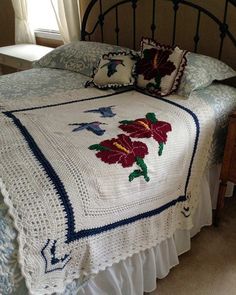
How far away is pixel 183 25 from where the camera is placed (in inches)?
84.4

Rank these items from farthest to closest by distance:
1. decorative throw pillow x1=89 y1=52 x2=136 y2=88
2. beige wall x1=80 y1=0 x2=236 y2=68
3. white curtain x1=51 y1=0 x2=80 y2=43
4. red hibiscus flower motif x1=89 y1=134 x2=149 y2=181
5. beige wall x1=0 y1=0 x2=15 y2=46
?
1. beige wall x1=0 y1=0 x2=15 y2=46
2. white curtain x1=51 y1=0 x2=80 y2=43
3. beige wall x1=80 y1=0 x2=236 y2=68
4. decorative throw pillow x1=89 y1=52 x2=136 y2=88
5. red hibiscus flower motif x1=89 y1=134 x2=149 y2=181

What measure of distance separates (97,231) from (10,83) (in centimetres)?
131

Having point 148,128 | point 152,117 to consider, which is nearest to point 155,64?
point 152,117

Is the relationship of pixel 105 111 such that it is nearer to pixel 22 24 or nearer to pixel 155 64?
pixel 155 64

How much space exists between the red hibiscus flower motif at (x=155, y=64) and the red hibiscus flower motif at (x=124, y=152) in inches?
26.6

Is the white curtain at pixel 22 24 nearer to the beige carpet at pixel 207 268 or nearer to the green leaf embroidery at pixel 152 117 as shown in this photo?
the green leaf embroidery at pixel 152 117

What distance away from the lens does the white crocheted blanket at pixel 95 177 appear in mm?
933

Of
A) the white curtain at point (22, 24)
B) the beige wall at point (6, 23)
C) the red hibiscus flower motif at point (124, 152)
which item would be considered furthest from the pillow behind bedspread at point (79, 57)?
the beige wall at point (6, 23)

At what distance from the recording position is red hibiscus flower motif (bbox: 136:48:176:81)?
1744mm

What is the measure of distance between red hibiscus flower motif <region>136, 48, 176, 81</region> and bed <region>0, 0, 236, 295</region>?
0.35ft

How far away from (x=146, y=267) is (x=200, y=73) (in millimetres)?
1076

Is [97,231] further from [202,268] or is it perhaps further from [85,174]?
[202,268]

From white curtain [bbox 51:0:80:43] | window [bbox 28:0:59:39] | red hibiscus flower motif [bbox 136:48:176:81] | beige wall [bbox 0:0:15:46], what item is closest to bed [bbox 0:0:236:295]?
red hibiscus flower motif [bbox 136:48:176:81]

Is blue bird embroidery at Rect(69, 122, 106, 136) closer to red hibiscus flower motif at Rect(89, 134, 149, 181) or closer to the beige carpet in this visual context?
red hibiscus flower motif at Rect(89, 134, 149, 181)
